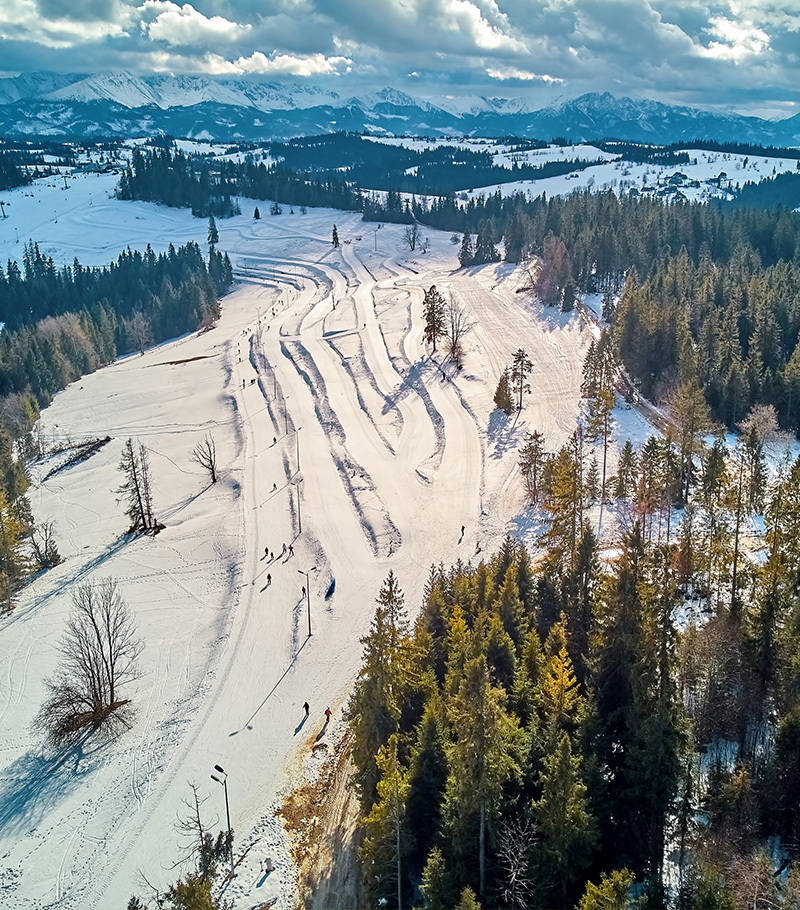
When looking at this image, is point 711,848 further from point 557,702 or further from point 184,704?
point 184,704

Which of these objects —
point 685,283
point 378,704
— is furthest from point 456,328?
point 378,704

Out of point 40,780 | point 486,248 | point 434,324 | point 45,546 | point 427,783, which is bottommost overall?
point 40,780

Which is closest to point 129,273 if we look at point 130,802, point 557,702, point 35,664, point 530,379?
point 530,379

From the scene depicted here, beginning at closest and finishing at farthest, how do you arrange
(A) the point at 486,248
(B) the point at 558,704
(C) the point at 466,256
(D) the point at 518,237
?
(B) the point at 558,704 < (D) the point at 518,237 < (C) the point at 466,256 < (A) the point at 486,248

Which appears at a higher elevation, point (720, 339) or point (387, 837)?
point (720, 339)

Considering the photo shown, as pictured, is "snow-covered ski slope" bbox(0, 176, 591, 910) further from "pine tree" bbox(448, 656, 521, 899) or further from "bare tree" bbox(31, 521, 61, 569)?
"pine tree" bbox(448, 656, 521, 899)

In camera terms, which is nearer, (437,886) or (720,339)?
(437,886)

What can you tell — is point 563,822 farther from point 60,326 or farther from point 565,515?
point 60,326

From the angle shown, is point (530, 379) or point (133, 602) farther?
point (530, 379)
